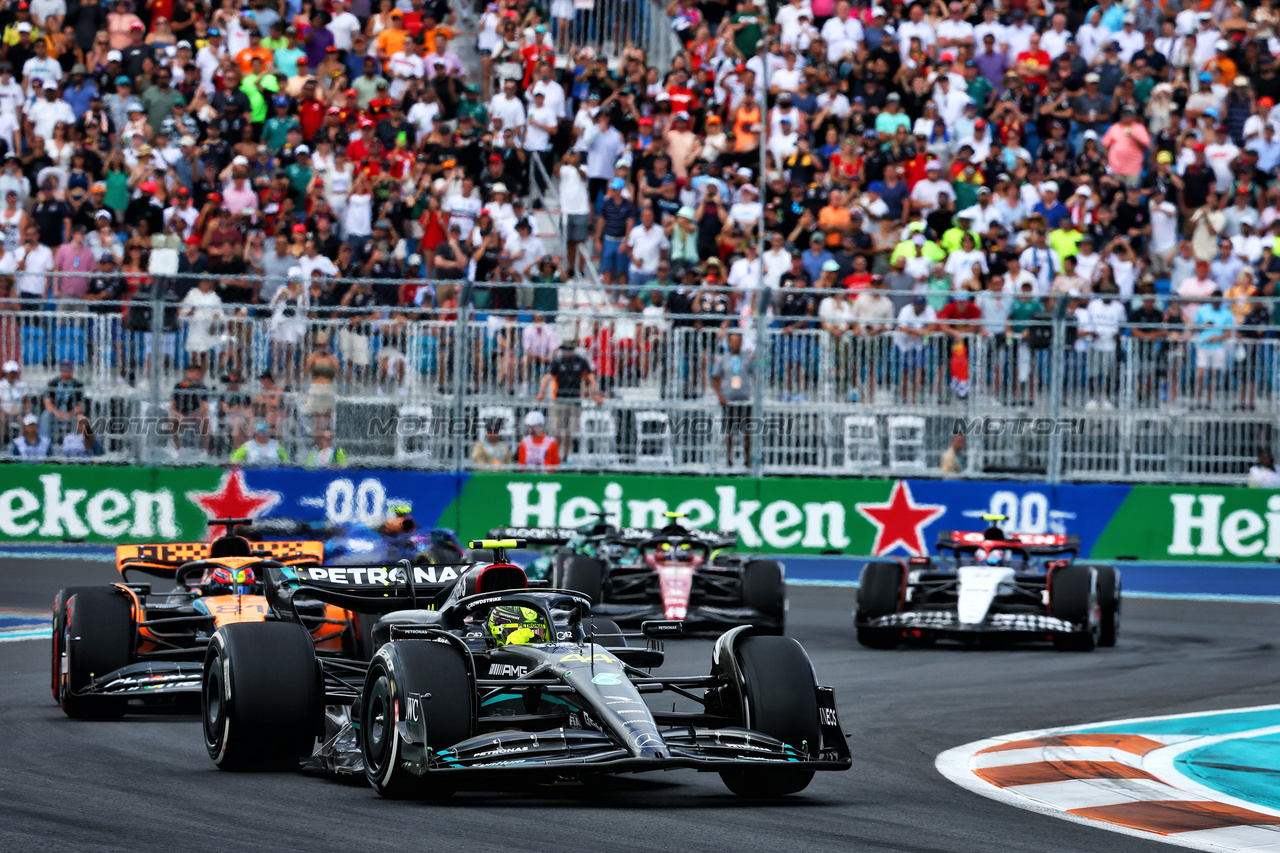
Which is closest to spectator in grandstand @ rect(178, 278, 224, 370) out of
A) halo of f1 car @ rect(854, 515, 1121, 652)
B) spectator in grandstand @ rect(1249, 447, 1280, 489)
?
halo of f1 car @ rect(854, 515, 1121, 652)

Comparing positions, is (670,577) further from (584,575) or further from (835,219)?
(835,219)

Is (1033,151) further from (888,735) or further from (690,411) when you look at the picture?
(888,735)

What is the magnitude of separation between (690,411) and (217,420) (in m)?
5.12

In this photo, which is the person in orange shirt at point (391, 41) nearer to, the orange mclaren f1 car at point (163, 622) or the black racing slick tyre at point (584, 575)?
the black racing slick tyre at point (584, 575)

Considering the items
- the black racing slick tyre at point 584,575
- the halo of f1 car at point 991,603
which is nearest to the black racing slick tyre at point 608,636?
the black racing slick tyre at point 584,575

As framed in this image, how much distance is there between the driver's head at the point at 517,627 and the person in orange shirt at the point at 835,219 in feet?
48.2

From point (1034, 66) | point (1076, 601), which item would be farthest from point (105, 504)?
point (1034, 66)

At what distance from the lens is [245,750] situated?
8.97 meters

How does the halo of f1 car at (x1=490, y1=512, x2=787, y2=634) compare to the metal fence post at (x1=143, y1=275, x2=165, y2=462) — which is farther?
the metal fence post at (x1=143, y1=275, x2=165, y2=462)

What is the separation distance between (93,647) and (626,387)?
33.6 ft

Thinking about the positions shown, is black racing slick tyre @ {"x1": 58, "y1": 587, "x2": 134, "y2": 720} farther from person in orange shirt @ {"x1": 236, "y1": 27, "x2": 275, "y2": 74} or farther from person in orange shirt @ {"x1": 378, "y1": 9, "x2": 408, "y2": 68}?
person in orange shirt @ {"x1": 378, "y1": 9, "x2": 408, "y2": 68}

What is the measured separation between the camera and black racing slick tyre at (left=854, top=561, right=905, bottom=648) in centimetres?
1611

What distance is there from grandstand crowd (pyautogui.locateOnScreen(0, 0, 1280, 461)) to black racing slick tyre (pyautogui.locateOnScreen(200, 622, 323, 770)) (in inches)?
460

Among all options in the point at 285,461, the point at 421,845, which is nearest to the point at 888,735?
the point at 421,845
